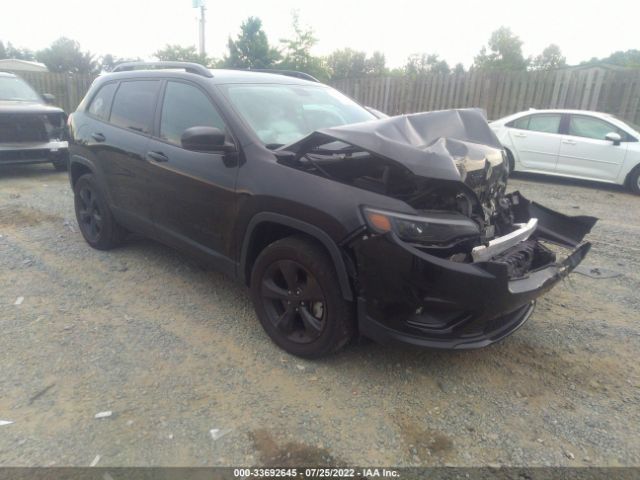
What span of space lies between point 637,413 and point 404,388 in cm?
128

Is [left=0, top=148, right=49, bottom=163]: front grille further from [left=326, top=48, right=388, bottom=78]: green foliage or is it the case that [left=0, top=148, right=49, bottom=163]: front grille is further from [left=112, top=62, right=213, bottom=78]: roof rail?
[left=326, top=48, right=388, bottom=78]: green foliage


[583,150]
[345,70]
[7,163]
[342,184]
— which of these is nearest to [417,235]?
[342,184]

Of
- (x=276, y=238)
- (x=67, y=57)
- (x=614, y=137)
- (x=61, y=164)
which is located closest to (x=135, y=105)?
(x=276, y=238)

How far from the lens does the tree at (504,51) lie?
5150cm

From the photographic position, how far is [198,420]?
2.51 metres

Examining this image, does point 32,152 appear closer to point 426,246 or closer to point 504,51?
point 426,246

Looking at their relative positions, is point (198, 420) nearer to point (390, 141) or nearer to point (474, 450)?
point (474, 450)

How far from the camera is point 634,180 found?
27.6 ft

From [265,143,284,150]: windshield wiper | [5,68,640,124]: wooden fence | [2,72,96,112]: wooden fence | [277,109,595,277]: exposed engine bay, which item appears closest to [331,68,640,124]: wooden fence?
[5,68,640,124]: wooden fence

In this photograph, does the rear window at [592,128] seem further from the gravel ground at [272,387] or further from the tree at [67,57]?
the tree at [67,57]

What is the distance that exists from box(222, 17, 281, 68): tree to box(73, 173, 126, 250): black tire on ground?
78.1 ft

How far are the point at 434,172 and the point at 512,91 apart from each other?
1125 cm

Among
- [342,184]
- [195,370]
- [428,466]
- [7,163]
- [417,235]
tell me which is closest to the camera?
[428,466]

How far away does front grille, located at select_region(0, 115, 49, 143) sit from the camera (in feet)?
27.3
